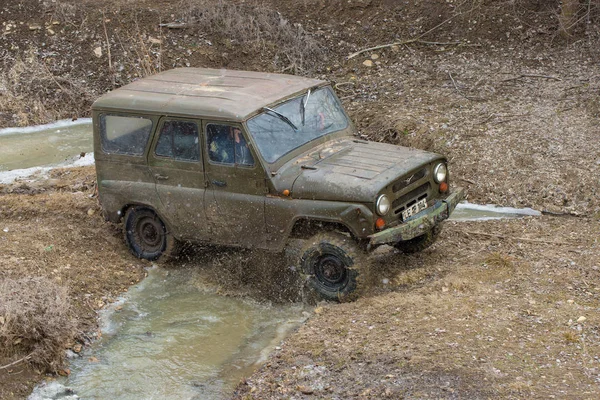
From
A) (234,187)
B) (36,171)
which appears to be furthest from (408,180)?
(36,171)

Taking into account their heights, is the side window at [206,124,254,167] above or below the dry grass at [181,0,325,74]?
below

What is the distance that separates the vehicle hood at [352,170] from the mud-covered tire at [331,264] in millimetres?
394

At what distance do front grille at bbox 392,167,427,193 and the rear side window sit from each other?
2.50m

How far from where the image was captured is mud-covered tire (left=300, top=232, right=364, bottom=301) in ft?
22.4

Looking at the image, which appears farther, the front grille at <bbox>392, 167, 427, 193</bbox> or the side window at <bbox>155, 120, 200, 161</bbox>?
the side window at <bbox>155, 120, 200, 161</bbox>

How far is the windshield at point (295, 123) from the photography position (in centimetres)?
720

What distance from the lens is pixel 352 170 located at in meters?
6.98

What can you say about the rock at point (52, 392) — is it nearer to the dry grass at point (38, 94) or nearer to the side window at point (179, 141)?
the side window at point (179, 141)

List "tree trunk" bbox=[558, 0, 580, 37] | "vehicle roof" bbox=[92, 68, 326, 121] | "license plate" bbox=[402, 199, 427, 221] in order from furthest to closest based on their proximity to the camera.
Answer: "tree trunk" bbox=[558, 0, 580, 37], "vehicle roof" bbox=[92, 68, 326, 121], "license plate" bbox=[402, 199, 427, 221]

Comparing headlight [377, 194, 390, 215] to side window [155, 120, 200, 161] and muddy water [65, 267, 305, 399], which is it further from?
side window [155, 120, 200, 161]

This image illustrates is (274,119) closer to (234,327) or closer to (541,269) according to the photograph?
(234,327)

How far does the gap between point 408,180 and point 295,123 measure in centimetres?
126

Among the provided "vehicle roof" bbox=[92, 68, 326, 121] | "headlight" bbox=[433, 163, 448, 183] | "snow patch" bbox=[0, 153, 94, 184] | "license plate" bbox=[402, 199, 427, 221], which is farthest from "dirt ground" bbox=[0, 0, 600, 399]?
"vehicle roof" bbox=[92, 68, 326, 121]

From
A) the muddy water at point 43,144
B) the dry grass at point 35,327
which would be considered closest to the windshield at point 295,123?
the dry grass at point 35,327
